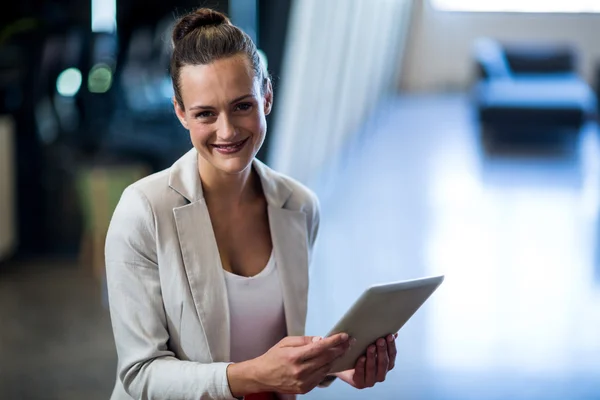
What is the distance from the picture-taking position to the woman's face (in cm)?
162

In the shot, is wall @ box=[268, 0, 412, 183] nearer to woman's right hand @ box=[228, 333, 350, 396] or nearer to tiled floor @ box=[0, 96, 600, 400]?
tiled floor @ box=[0, 96, 600, 400]

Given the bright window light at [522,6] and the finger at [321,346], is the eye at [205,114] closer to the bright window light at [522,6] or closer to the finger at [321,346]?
the finger at [321,346]

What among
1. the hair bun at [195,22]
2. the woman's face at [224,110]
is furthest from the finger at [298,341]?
the hair bun at [195,22]

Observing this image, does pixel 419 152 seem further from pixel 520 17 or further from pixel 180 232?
pixel 180 232

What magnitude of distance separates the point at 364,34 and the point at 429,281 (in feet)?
25.6

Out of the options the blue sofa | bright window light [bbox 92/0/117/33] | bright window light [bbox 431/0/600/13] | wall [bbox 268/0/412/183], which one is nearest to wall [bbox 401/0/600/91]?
Answer: bright window light [bbox 431/0/600/13]

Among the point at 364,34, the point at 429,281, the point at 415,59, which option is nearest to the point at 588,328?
the point at 429,281

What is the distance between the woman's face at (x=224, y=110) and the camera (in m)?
1.62

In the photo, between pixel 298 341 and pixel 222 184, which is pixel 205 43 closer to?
pixel 222 184

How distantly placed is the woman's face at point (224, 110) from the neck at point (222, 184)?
3.5 inches

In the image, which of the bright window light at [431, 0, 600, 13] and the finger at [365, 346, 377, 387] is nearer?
the finger at [365, 346, 377, 387]

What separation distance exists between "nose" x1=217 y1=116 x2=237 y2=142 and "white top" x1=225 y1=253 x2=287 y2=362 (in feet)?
0.87

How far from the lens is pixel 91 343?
443 cm

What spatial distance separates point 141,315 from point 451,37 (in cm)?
1437
